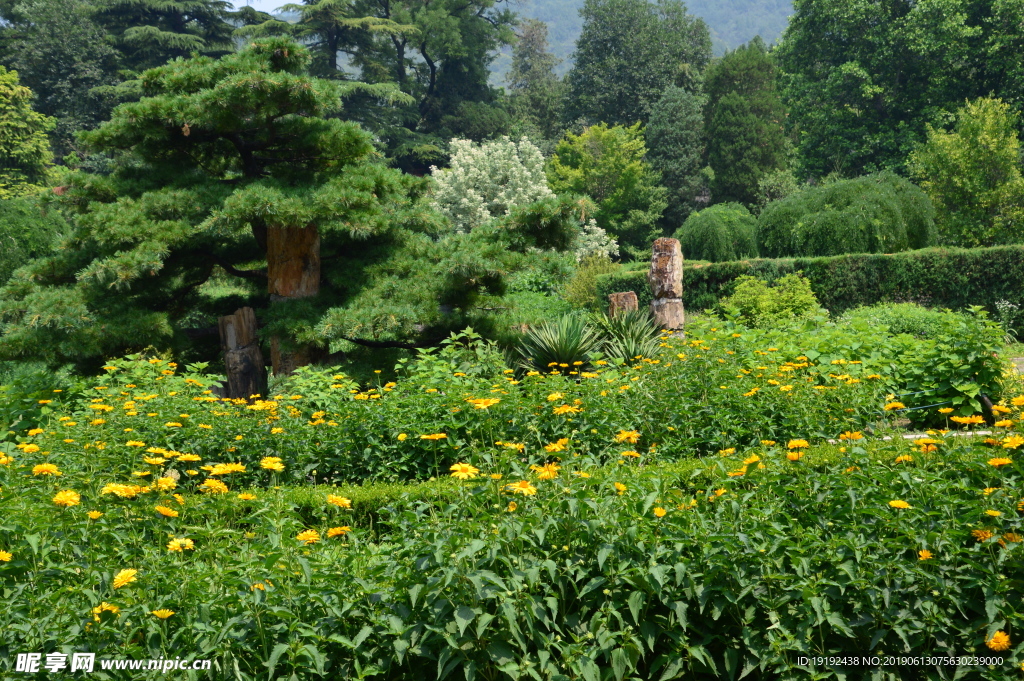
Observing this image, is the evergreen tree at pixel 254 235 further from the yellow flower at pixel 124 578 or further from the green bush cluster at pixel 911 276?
the green bush cluster at pixel 911 276

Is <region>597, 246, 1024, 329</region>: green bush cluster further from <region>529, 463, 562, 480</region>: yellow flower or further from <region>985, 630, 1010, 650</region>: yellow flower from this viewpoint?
<region>985, 630, 1010, 650</region>: yellow flower

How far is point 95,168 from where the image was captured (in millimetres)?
24781

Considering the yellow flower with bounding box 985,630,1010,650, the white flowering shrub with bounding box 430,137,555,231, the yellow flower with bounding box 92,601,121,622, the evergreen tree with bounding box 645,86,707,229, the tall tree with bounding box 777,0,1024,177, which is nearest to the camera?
the yellow flower with bounding box 985,630,1010,650

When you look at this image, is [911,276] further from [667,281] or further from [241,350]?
[241,350]

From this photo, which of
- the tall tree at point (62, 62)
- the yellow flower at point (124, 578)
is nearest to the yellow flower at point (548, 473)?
the yellow flower at point (124, 578)

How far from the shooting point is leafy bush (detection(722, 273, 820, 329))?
1080cm

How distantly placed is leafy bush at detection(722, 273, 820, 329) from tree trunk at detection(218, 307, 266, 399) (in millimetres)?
6405

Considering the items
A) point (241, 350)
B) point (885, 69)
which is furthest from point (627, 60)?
point (241, 350)

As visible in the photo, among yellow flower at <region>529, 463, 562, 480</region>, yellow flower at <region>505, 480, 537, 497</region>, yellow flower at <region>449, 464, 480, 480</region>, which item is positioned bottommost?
yellow flower at <region>505, 480, 537, 497</region>

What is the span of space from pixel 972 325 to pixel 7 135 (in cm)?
2652

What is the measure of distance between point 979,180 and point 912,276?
26.3ft

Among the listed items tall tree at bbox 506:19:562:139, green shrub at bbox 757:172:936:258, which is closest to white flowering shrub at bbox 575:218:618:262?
green shrub at bbox 757:172:936:258

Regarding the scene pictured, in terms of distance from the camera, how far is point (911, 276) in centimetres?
1323

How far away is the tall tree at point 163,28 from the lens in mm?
28375
